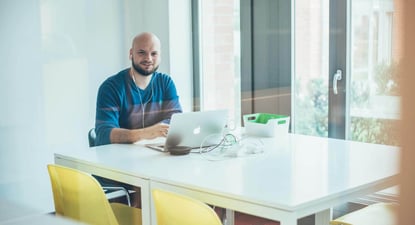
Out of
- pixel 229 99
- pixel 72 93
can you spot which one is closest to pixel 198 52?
A: pixel 229 99

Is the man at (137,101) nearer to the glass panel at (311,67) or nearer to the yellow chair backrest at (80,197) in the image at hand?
the yellow chair backrest at (80,197)

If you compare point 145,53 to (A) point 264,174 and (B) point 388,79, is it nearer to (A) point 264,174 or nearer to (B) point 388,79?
(A) point 264,174

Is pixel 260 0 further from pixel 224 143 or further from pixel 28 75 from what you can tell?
pixel 28 75

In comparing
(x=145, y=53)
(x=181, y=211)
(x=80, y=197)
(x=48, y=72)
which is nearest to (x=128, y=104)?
(x=145, y=53)

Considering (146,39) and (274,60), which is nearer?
(146,39)

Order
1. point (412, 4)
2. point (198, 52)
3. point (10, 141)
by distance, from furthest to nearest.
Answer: point (198, 52)
point (10, 141)
point (412, 4)

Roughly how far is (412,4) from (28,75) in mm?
2074

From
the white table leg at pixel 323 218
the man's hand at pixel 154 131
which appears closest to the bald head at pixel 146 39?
the man's hand at pixel 154 131

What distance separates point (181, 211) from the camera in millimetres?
1599

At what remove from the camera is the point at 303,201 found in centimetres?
151

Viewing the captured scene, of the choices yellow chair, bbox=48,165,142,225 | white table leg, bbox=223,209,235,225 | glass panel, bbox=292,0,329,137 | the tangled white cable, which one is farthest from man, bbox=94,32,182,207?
glass panel, bbox=292,0,329,137

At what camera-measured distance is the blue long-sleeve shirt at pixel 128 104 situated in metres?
2.64

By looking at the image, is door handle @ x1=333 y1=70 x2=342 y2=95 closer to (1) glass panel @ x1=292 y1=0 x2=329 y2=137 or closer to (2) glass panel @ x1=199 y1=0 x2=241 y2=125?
(1) glass panel @ x1=292 y1=0 x2=329 y2=137

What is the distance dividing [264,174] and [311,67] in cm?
139
